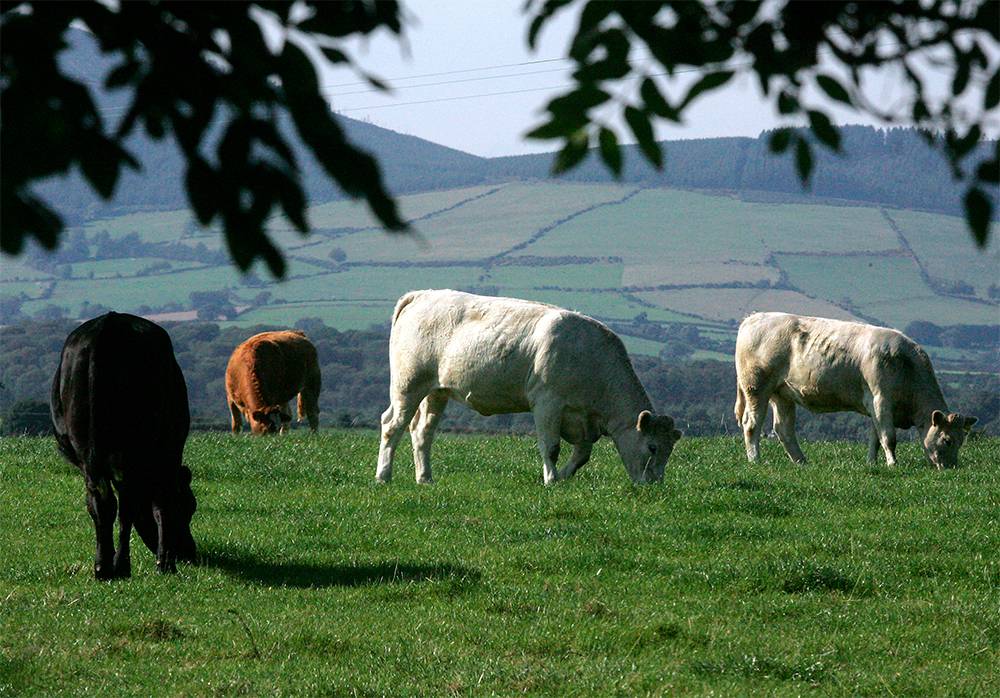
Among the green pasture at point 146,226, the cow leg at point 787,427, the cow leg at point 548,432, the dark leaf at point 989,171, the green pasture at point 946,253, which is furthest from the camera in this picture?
the green pasture at point 146,226

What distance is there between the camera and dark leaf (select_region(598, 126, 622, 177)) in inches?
148

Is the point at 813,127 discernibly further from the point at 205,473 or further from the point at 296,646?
the point at 205,473

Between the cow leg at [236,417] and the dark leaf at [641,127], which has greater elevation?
the dark leaf at [641,127]

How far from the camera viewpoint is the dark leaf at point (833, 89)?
3.84 meters

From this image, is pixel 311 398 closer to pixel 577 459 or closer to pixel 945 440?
pixel 577 459

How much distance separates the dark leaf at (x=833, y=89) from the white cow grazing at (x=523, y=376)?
1284 cm

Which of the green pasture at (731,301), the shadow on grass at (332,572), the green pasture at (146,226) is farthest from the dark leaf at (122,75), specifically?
the green pasture at (146,226)

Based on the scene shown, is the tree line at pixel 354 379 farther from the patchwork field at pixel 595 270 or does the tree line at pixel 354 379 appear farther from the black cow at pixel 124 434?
the black cow at pixel 124 434

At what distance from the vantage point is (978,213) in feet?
12.4

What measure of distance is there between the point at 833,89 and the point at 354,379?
7820 centimetres

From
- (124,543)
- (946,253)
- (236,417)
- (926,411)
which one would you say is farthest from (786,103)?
(946,253)

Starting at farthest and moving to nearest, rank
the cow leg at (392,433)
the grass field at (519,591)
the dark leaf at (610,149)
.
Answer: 1. the cow leg at (392,433)
2. the grass field at (519,591)
3. the dark leaf at (610,149)

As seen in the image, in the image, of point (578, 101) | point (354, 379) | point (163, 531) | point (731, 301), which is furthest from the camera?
point (731, 301)

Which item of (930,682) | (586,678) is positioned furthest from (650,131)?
(930,682)
